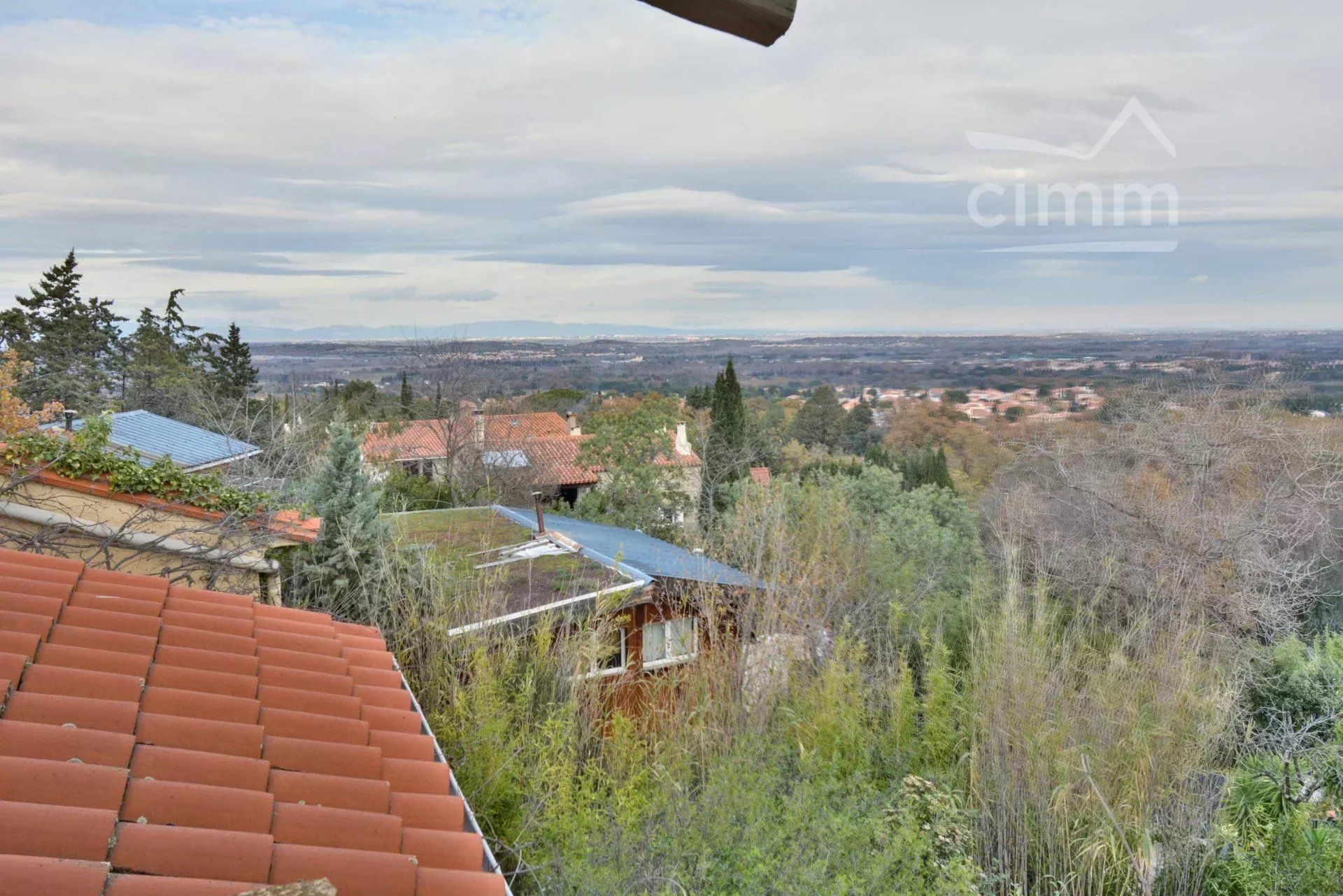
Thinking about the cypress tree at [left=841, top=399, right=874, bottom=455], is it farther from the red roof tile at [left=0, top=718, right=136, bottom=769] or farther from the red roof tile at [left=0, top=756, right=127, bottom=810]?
the red roof tile at [left=0, top=756, right=127, bottom=810]

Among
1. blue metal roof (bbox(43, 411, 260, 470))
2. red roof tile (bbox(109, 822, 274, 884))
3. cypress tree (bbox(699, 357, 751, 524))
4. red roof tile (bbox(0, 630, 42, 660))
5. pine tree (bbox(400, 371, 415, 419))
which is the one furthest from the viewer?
pine tree (bbox(400, 371, 415, 419))

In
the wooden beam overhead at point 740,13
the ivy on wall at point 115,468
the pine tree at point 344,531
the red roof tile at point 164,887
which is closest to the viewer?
the wooden beam overhead at point 740,13

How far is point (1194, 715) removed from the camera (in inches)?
195

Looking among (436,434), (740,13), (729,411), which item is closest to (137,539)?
(740,13)

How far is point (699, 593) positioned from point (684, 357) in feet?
86.5

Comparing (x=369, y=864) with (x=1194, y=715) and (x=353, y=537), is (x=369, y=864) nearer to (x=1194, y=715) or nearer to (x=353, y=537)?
(x=1194, y=715)

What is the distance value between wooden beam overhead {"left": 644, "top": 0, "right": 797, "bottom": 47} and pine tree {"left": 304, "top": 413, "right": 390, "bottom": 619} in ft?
20.7

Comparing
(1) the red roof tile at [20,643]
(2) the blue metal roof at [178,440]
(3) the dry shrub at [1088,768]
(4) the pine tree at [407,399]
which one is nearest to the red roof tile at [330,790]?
(1) the red roof tile at [20,643]

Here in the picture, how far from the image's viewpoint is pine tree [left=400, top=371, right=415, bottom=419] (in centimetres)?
2486

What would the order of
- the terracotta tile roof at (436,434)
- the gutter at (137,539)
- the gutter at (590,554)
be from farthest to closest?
1. the terracotta tile roof at (436,434)
2. the gutter at (590,554)
3. the gutter at (137,539)

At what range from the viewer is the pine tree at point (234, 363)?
33.2m

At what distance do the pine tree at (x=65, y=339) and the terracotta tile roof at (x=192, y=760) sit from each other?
841 inches

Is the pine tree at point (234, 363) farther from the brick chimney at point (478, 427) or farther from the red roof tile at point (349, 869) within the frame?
the red roof tile at point (349, 869)

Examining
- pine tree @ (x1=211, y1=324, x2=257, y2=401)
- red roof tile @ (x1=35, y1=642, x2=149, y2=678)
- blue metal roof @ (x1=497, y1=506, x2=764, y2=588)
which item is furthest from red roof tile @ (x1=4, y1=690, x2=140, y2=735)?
pine tree @ (x1=211, y1=324, x2=257, y2=401)
